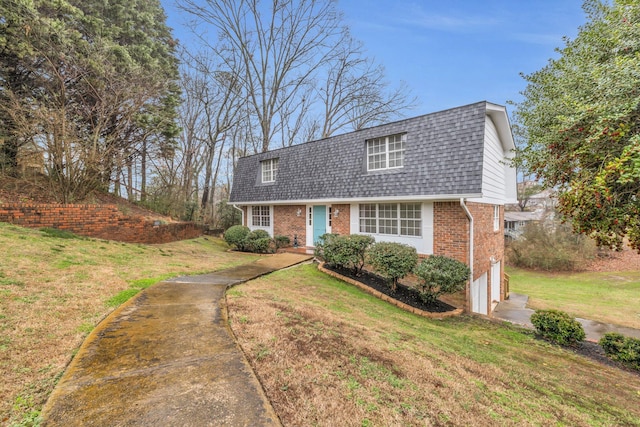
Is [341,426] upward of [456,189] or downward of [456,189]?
downward

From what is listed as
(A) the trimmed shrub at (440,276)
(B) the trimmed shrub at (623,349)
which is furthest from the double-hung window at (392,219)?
(B) the trimmed shrub at (623,349)

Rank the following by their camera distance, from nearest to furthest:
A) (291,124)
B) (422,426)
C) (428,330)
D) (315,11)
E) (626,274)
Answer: (422,426) → (428,330) → (626,274) → (315,11) → (291,124)

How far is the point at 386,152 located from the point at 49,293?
9.67 meters

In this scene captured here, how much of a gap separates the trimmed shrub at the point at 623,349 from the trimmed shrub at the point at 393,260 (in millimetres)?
4417

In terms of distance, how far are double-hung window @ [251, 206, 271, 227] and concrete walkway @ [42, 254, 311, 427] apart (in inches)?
424

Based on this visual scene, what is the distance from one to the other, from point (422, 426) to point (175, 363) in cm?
237

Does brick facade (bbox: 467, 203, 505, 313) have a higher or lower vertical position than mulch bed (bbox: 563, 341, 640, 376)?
higher

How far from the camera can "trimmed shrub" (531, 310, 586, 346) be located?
6.70 meters

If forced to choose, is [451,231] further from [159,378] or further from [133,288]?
[133,288]

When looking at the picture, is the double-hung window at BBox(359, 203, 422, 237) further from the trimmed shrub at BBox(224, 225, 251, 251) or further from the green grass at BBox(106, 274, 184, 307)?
the green grass at BBox(106, 274, 184, 307)

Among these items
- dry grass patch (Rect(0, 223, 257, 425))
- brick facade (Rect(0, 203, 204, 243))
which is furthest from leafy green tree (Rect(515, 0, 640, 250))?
brick facade (Rect(0, 203, 204, 243))

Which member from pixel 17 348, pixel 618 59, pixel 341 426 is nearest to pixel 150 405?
pixel 341 426

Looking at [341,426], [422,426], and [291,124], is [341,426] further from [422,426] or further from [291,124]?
[291,124]

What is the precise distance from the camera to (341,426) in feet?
7.15
